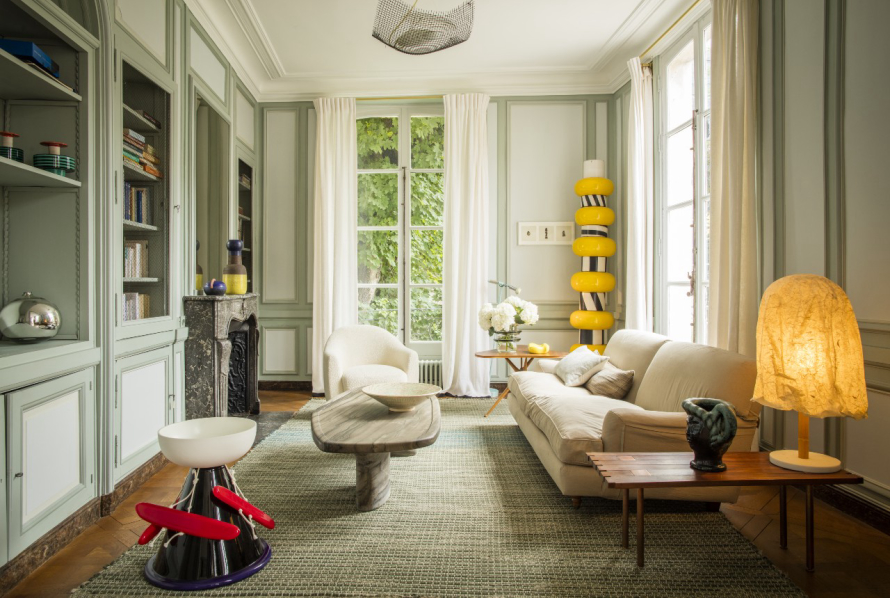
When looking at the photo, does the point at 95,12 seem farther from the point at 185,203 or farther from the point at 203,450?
the point at 203,450

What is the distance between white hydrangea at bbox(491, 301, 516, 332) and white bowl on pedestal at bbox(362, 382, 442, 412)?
150 cm

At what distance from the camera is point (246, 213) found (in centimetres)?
556

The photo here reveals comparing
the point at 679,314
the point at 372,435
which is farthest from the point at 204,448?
the point at 679,314

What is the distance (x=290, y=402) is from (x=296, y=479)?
2270 mm

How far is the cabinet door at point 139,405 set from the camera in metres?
2.81

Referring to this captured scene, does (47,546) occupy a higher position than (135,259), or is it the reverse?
(135,259)

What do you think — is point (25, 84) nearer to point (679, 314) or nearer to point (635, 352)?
Answer: point (635, 352)

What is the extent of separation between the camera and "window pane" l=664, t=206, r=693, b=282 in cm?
417

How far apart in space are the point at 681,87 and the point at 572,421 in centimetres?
303

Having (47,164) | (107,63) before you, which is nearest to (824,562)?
(47,164)

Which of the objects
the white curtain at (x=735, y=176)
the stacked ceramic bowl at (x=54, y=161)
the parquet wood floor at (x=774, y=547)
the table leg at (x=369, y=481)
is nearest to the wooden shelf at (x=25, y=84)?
the stacked ceramic bowl at (x=54, y=161)

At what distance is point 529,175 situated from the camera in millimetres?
5629

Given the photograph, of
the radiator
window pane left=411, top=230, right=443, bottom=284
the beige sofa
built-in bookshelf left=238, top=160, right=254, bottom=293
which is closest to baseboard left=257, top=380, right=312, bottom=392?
built-in bookshelf left=238, top=160, right=254, bottom=293

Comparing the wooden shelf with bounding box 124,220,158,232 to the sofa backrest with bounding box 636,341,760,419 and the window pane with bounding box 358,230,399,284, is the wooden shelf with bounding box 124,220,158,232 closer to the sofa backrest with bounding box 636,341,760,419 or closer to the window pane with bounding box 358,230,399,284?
the window pane with bounding box 358,230,399,284
